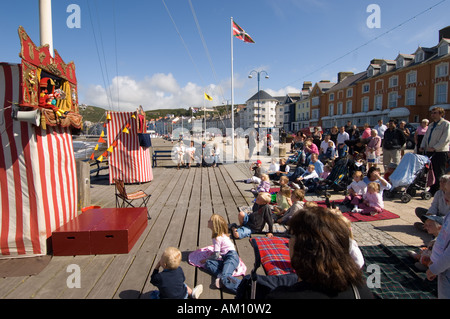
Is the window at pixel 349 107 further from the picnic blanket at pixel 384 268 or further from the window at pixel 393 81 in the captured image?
the picnic blanket at pixel 384 268

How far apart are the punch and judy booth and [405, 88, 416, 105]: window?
40.1 metres

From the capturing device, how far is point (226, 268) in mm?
3164

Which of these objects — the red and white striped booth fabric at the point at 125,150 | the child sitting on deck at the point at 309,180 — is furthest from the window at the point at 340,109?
the red and white striped booth fabric at the point at 125,150

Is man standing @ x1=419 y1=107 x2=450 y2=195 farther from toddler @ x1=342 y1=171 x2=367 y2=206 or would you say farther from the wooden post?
the wooden post

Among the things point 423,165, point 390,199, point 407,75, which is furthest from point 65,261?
point 407,75

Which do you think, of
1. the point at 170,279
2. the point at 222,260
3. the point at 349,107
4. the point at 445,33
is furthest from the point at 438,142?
the point at 349,107

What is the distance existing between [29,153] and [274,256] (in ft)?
12.5

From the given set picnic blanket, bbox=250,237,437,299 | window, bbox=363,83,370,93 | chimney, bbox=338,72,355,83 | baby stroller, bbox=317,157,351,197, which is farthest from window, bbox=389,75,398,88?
picnic blanket, bbox=250,237,437,299

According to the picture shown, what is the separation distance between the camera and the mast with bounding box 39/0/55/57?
14.0ft

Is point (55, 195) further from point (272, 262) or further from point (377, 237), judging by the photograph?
point (377, 237)

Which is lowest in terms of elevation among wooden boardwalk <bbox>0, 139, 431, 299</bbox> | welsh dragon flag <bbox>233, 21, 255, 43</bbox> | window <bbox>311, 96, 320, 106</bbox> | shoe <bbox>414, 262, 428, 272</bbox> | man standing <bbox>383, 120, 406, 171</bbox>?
wooden boardwalk <bbox>0, 139, 431, 299</bbox>

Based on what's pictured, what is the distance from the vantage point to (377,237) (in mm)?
4375

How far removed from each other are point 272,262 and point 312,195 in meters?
4.64

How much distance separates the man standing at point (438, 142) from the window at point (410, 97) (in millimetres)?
33283
